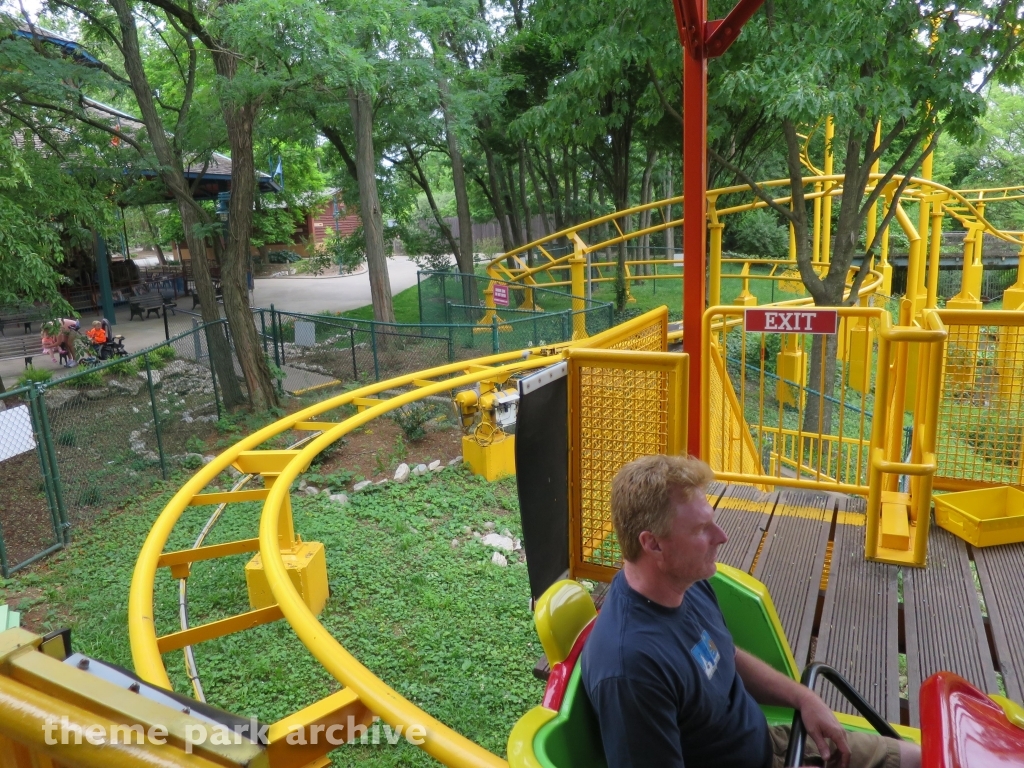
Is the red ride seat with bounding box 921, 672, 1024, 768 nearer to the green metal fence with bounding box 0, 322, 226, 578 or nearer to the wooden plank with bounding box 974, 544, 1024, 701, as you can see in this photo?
the wooden plank with bounding box 974, 544, 1024, 701

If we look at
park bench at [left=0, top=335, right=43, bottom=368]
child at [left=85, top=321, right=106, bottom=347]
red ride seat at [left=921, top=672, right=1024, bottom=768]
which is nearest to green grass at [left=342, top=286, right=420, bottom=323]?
child at [left=85, top=321, right=106, bottom=347]

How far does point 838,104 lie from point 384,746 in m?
7.09

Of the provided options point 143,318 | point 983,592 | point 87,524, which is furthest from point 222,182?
point 983,592

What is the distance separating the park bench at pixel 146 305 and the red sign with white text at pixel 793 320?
22.0 m

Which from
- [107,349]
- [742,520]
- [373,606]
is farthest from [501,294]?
[742,520]

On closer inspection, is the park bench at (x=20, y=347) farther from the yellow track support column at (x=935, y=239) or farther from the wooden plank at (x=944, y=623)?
the yellow track support column at (x=935, y=239)

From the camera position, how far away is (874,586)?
371cm

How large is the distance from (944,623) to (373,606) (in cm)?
383

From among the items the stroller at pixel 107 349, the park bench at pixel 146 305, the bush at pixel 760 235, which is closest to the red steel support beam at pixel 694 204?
the stroller at pixel 107 349

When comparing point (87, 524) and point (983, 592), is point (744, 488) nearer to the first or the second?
point (983, 592)

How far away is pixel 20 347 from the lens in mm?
18172

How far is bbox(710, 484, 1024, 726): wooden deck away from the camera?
3.08 metres

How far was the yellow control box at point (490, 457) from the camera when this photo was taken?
27.2ft

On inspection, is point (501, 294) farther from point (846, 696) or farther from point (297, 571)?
point (846, 696)
